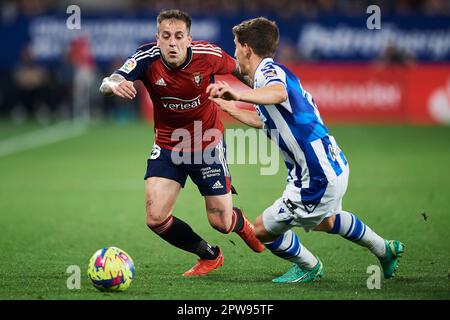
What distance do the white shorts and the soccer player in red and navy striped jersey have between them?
34.1 inches

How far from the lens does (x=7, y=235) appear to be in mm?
9078

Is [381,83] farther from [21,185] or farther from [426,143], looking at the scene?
[21,185]

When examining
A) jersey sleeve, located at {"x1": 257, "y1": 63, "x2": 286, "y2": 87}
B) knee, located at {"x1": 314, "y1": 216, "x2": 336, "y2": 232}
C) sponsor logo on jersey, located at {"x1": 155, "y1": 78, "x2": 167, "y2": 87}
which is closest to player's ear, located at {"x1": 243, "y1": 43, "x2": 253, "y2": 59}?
jersey sleeve, located at {"x1": 257, "y1": 63, "x2": 286, "y2": 87}

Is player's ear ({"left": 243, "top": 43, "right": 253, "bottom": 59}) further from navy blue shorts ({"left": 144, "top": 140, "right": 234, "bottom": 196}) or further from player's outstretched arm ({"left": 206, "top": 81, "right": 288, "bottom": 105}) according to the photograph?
navy blue shorts ({"left": 144, "top": 140, "right": 234, "bottom": 196})

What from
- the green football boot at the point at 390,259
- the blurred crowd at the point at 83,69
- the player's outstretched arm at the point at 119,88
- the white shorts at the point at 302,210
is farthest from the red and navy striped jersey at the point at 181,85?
the blurred crowd at the point at 83,69

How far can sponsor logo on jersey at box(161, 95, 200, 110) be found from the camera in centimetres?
729

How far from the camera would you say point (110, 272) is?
6.37 m

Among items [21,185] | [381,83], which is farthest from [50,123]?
[21,185]

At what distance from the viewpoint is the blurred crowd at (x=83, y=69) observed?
942 inches

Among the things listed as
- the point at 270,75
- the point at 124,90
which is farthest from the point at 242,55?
the point at 124,90

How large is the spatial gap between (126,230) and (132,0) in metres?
18.5

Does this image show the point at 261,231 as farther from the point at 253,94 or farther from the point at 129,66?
the point at 129,66

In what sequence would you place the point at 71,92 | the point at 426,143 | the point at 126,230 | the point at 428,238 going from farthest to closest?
the point at 71,92 → the point at 426,143 → the point at 126,230 → the point at 428,238

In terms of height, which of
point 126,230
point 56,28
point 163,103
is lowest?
point 126,230
